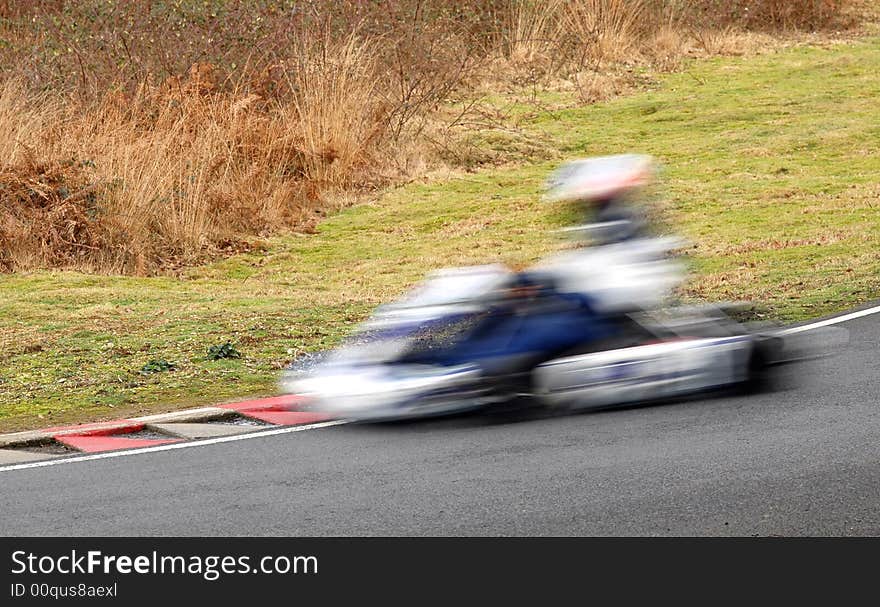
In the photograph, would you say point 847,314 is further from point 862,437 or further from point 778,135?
point 778,135

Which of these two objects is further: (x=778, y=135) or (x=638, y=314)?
(x=778, y=135)

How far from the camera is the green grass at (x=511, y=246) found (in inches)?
436

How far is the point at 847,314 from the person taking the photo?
1134cm

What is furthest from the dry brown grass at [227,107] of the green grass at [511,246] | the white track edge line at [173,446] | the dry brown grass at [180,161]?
the white track edge line at [173,446]

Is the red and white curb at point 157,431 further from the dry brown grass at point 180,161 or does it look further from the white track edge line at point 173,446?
the dry brown grass at point 180,161

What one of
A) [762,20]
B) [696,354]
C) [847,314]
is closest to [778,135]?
[762,20]

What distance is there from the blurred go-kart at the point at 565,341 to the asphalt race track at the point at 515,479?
0.66 ft

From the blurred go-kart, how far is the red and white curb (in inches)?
17.0

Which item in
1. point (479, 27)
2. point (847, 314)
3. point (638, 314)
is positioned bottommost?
point (847, 314)

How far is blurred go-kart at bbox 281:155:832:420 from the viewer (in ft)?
26.8

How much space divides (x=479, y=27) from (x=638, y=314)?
18.5 m

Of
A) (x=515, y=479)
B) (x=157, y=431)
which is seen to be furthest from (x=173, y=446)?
(x=515, y=479)

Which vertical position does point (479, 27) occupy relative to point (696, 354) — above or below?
above

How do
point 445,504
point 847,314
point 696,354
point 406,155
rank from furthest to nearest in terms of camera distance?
point 406,155, point 847,314, point 696,354, point 445,504
